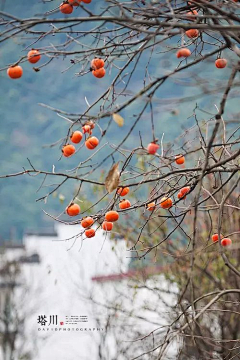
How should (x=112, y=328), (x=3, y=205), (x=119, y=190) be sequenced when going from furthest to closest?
(x=3, y=205)
(x=112, y=328)
(x=119, y=190)

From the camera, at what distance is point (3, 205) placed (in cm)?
703

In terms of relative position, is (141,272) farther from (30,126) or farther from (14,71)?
(30,126)

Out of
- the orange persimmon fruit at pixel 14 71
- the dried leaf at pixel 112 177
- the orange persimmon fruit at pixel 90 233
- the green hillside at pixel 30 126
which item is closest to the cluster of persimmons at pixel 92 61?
the orange persimmon fruit at pixel 14 71

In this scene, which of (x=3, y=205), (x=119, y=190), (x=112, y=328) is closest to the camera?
(x=119, y=190)

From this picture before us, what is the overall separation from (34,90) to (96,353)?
12.7ft

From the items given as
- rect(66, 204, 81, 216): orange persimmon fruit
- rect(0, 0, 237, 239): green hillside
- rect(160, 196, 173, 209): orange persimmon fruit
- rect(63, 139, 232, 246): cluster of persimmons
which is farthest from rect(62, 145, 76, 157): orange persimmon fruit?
rect(0, 0, 237, 239): green hillside

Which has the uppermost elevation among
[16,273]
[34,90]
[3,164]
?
[34,90]

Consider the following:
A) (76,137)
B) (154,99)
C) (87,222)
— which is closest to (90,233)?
(87,222)

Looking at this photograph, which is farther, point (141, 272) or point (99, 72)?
point (141, 272)

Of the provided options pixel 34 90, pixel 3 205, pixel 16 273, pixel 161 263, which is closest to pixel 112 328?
pixel 161 263

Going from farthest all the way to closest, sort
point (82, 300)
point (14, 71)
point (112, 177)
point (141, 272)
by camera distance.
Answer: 1. point (82, 300)
2. point (141, 272)
3. point (14, 71)
4. point (112, 177)

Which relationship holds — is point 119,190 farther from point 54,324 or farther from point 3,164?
point 3,164

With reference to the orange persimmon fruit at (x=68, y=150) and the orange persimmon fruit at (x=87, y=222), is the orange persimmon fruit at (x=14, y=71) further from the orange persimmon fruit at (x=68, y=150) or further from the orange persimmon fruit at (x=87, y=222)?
the orange persimmon fruit at (x=87, y=222)

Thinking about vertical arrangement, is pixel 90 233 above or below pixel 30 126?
below
